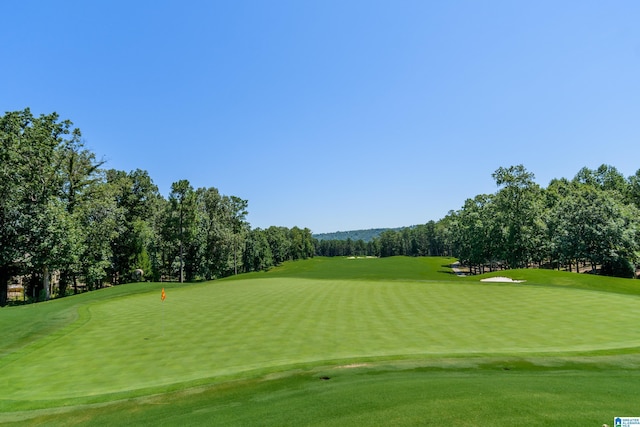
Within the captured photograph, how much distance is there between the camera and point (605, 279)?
30625 mm

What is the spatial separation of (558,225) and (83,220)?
68.0m

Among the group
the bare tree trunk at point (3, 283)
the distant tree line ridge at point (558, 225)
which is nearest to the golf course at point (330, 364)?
the bare tree trunk at point (3, 283)

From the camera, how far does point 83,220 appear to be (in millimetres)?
42594

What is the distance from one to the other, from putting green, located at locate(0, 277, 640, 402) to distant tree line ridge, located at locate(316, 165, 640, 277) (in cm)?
3333

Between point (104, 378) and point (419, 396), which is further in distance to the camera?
point (104, 378)

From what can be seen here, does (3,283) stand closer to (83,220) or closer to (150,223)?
(83,220)

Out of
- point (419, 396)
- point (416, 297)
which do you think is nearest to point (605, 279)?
point (416, 297)

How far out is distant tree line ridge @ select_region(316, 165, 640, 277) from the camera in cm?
4725

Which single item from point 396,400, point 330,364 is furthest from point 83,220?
point 396,400

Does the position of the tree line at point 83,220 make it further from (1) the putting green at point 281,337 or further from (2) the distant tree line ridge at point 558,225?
(2) the distant tree line ridge at point 558,225

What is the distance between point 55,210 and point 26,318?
17515mm

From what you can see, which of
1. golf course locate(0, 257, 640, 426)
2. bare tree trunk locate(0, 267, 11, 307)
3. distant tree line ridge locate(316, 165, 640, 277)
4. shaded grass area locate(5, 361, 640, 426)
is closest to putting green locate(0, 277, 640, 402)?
golf course locate(0, 257, 640, 426)

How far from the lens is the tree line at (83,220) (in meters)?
31.8

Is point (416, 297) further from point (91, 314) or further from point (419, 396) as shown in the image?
point (91, 314)
